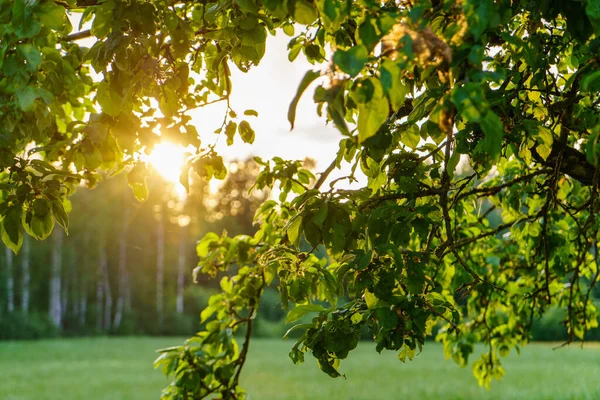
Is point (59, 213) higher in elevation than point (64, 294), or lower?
higher

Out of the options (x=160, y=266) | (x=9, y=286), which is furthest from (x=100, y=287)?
(x=9, y=286)

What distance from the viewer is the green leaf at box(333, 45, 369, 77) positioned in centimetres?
111

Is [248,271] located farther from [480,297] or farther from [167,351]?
[480,297]

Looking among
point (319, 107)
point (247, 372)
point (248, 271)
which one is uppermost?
point (319, 107)

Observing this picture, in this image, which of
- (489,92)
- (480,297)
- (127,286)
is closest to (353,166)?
(489,92)

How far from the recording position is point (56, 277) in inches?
1373

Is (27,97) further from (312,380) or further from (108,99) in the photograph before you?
(312,380)

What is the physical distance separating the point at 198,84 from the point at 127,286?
38.2 meters

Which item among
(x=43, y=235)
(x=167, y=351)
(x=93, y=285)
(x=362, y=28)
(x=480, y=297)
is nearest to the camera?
(x=362, y=28)

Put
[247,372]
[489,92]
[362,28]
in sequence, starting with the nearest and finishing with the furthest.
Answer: [362,28] < [489,92] < [247,372]

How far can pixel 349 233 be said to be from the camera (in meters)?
2.08

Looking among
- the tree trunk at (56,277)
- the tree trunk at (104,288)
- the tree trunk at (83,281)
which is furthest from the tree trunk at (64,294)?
the tree trunk at (104,288)

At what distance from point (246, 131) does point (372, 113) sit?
1.76 meters

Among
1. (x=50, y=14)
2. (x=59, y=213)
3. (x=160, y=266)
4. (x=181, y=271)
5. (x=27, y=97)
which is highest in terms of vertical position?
(x=160, y=266)
